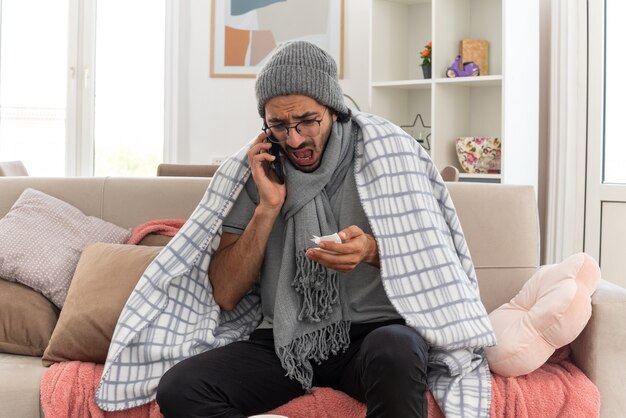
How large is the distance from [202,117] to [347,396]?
3188 millimetres

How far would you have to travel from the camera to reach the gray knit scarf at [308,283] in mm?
1882

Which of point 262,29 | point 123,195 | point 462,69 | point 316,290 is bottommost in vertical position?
point 316,290

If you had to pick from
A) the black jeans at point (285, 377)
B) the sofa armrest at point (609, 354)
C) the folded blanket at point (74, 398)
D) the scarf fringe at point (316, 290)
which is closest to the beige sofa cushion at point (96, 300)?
the folded blanket at point (74, 398)

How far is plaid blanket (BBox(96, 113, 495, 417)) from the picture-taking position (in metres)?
1.80

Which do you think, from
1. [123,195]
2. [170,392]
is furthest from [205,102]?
[170,392]

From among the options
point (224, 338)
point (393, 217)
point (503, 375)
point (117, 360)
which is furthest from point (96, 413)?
point (503, 375)

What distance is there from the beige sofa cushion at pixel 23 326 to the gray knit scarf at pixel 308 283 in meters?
0.72

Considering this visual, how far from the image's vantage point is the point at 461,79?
3725mm

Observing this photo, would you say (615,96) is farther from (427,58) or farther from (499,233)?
(499,233)

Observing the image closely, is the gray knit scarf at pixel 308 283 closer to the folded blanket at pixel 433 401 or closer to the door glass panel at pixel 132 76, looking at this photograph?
the folded blanket at pixel 433 401

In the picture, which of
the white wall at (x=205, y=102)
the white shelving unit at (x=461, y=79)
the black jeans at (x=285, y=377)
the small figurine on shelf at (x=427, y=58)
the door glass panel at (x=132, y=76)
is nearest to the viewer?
the black jeans at (x=285, y=377)

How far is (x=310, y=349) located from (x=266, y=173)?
18.5 inches

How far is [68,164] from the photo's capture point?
4934mm

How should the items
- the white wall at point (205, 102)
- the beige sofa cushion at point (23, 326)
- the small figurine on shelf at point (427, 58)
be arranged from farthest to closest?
the white wall at point (205, 102) < the small figurine on shelf at point (427, 58) < the beige sofa cushion at point (23, 326)
